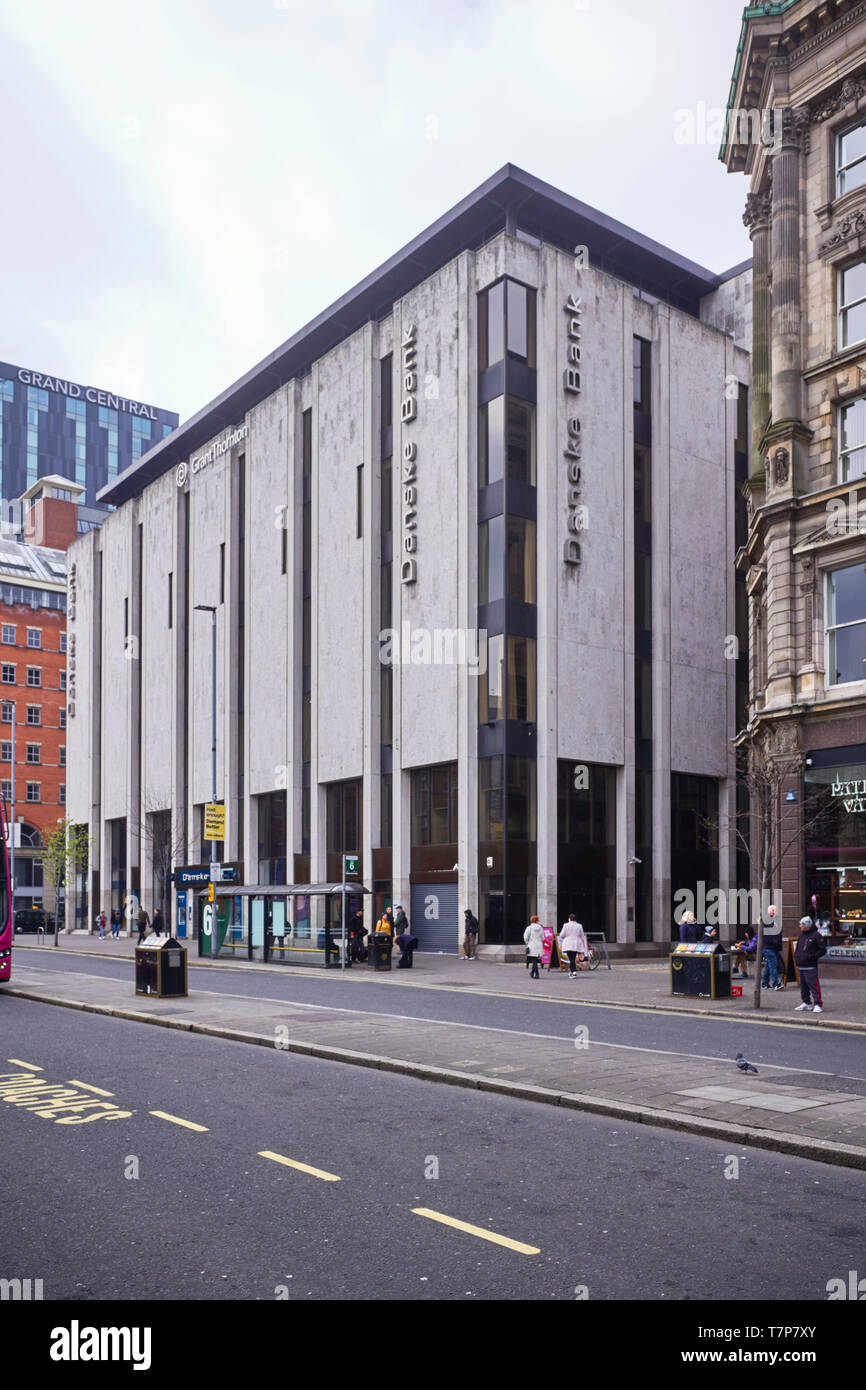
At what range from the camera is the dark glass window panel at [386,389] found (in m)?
48.3

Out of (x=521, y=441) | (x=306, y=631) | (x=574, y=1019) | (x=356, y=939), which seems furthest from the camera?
(x=306, y=631)

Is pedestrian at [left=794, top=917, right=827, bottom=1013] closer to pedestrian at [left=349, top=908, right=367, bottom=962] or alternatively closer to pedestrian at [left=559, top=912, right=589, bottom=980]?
pedestrian at [left=559, top=912, right=589, bottom=980]

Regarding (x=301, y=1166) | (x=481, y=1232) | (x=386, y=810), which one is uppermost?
(x=386, y=810)

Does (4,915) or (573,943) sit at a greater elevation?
(4,915)

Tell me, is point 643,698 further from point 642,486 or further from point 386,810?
point 386,810

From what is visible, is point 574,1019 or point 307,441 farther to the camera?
point 307,441

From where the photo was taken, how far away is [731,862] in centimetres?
4809

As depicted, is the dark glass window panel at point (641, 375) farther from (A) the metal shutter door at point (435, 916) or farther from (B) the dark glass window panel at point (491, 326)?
(A) the metal shutter door at point (435, 916)

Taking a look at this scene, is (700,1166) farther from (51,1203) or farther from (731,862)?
(731,862)

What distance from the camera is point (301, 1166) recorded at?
8820mm

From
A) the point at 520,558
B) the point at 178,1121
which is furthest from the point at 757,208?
the point at 178,1121

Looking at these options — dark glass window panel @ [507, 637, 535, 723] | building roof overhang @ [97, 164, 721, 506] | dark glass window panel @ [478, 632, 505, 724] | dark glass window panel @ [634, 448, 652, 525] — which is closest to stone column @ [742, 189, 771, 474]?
dark glass window panel @ [634, 448, 652, 525]

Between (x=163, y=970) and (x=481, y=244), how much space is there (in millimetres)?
34892
